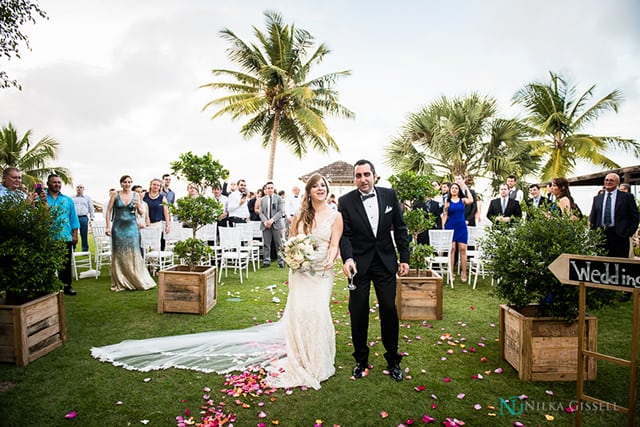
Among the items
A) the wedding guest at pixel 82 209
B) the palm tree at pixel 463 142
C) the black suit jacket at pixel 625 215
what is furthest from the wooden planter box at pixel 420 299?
the palm tree at pixel 463 142

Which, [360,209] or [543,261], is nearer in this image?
[543,261]

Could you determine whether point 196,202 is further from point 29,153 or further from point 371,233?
point 29,153

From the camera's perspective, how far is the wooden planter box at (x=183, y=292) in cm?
549

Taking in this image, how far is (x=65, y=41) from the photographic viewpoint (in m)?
7.55

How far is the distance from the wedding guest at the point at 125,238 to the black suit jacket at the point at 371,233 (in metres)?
5.00

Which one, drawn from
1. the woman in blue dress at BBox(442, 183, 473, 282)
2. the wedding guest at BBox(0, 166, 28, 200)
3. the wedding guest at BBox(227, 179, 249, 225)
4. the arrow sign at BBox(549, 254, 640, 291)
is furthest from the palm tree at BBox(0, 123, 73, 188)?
the arrow sign at BBox(549, 254, 640, 291)

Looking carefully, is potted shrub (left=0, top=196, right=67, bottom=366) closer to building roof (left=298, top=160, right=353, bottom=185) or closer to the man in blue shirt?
the man in blue shirt

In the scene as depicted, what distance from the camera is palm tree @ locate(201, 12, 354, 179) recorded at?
19359 mm

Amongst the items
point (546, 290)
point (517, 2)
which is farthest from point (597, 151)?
point (546, 290)

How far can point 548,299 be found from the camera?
11.1ft

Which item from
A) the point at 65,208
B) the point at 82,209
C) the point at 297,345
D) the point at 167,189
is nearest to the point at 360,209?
the point at 297,345

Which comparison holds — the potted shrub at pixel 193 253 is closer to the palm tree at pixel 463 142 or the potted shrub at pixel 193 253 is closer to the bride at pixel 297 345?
the bride at pixel 297 345

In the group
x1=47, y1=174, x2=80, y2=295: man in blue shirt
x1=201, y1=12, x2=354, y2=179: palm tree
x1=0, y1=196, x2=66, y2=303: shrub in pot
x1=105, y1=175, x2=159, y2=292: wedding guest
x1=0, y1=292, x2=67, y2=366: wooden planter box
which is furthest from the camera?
x1=201, y1=12, x2=354, y2=179: palm tree

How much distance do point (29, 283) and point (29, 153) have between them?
87.3 feet
